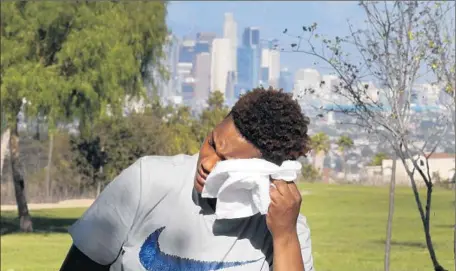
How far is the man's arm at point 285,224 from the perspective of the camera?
266 centimetres

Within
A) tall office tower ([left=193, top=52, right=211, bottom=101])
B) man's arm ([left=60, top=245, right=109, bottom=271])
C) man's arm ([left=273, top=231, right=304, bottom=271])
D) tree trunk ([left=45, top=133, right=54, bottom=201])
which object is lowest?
tree trunk ([left=45, top=133, right=54, bottom=201])

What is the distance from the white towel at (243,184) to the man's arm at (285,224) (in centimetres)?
2

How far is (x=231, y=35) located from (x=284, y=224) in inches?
1197

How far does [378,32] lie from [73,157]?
29.8m

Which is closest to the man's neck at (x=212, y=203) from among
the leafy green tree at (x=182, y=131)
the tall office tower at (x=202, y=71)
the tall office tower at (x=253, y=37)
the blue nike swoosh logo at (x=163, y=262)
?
the blue nike swoosh logo at (x=163, y=262)

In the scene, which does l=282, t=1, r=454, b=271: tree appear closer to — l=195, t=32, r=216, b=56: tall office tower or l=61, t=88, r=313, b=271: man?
l=61, t=88, r=313, b=271: man

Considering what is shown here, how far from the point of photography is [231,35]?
3288 centimetres

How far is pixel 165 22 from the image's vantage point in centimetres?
2478

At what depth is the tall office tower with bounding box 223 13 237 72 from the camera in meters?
22.2

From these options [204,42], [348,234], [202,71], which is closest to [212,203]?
[202,71]

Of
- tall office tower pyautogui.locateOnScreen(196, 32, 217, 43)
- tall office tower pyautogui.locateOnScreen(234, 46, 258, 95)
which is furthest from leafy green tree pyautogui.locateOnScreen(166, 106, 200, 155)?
tall office tower pyautogui.locateOnScreen(234, 46, 258, 95)

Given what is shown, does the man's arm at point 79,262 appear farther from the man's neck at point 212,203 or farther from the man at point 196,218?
→ the man's neck at point 212,203

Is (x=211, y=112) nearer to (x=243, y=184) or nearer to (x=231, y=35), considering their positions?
(x=231, y=35)

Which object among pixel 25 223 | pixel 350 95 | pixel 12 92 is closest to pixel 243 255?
pixel 350 95
